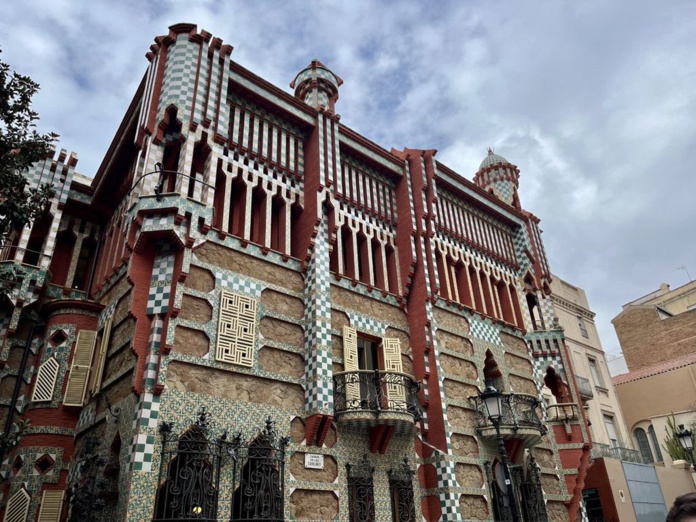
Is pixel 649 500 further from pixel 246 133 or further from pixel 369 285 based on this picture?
pixel 246 133

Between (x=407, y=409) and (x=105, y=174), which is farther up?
(x=105, y=174)

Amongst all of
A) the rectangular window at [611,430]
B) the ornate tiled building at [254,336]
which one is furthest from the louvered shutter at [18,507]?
the rectangular window at [611,430]

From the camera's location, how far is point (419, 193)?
17578mm

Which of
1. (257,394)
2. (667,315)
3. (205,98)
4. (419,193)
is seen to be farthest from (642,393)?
(205,98)

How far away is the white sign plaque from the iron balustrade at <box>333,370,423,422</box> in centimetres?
98

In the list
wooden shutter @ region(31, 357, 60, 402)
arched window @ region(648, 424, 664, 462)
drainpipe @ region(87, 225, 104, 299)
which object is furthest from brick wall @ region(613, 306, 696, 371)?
wooden shutter @ region(31, 357, 60, 402)

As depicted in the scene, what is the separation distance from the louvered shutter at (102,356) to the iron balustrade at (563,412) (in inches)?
518

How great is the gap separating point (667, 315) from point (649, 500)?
685 inches

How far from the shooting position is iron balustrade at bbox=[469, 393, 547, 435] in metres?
15.4

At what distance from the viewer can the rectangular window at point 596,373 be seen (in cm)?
2748

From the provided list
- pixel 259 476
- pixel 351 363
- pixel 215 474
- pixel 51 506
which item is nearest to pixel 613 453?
pixel 351 363

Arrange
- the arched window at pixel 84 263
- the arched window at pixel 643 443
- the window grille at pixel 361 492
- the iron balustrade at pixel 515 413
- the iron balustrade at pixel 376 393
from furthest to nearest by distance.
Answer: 1. the arched window at pixel 643 443
2. the arched window at pixel 84 263
3. the iron balustrade at pixel 515 413
4. the iron balustrade at pixel 376 393
5. the window grille at pixel 361 492

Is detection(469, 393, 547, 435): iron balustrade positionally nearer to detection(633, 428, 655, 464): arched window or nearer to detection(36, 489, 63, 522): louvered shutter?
detection(36, 489, 63, 522): louvered shutter

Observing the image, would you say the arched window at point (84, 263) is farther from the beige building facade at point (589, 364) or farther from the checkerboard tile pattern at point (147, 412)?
the beige building facade at point (589, 364)
